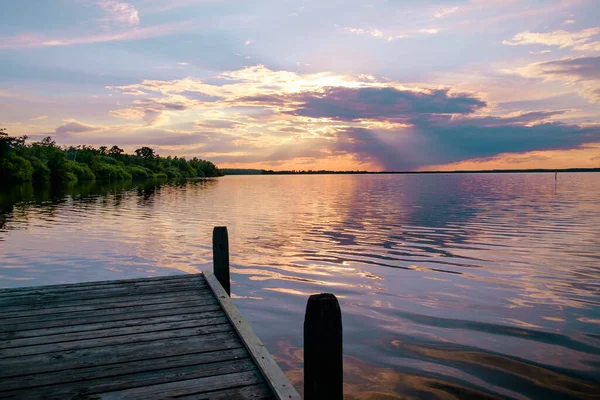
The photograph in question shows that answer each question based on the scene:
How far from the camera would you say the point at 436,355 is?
732 centimetres

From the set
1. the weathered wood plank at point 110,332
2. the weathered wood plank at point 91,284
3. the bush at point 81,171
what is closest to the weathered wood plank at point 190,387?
the weathered wood plank at point 110,332

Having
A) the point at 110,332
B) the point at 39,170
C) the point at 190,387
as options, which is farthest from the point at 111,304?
the point at 39,170

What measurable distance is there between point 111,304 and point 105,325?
1.07m

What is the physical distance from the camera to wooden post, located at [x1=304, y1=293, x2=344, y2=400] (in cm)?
335

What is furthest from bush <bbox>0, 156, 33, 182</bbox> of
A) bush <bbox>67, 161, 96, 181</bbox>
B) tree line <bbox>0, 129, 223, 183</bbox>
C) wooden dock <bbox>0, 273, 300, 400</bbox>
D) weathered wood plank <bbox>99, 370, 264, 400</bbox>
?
weathered wood plank <bbox>99, 370, 264, 400</bbox>

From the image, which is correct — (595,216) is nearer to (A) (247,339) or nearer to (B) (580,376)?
(B) (580,376)

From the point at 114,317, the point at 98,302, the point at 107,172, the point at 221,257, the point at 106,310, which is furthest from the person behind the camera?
the point at 107,172

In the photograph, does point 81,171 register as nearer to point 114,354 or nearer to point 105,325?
point 105,325

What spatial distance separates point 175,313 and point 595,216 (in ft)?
94.3

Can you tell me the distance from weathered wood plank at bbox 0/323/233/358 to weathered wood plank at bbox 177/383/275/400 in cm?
159

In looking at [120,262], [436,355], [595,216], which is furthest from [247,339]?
[595,216]

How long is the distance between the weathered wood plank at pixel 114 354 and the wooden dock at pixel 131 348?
11mm

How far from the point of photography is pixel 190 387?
13.8 ft

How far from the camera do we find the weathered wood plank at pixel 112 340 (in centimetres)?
505
